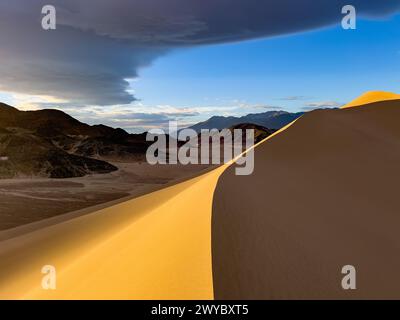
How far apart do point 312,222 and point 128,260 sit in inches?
121

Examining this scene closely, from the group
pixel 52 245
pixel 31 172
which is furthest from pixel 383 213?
pixel 31 172

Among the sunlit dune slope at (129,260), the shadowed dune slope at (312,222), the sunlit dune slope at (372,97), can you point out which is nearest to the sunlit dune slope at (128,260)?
the sunlit dune slope at (129,260)

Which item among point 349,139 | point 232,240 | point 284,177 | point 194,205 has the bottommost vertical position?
point 232,240

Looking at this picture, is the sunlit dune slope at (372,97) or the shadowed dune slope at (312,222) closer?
the shadowed dune slope at (312,222)

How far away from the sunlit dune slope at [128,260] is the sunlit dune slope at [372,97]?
1184 cm

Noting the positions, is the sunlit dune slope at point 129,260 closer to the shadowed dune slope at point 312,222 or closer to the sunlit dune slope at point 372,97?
the shadowed dune slope at point 312,222

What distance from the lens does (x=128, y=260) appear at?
4707mm

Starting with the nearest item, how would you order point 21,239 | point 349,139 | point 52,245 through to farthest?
point 52,245
point 21,239
point 349,139

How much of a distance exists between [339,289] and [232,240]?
1425 mm

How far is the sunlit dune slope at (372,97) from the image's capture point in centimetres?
1645

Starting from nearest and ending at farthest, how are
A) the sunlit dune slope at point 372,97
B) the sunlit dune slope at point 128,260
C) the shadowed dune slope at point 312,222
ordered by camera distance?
1. the sunlit dune slope at point 128,260
2. the shadowed dune slope at point 312,222
3. the sunlit dune slope at point 372,97

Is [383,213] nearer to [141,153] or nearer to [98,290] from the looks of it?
[98,290]

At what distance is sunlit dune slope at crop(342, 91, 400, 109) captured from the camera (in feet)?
54.0
